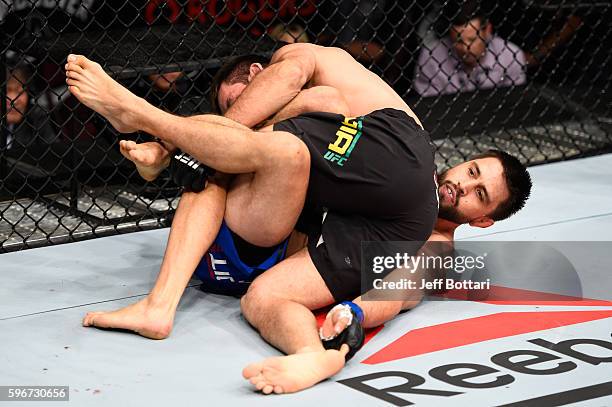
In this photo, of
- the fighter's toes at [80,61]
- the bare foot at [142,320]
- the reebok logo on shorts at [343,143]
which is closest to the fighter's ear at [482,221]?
the reebok logo on shorts at [343,143]

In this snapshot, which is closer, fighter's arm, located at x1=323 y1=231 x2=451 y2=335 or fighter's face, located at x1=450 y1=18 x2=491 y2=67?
fighter's arm, located at x1=323 y1=231 x2=451 y2=335

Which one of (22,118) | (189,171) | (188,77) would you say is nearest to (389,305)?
(189,171)

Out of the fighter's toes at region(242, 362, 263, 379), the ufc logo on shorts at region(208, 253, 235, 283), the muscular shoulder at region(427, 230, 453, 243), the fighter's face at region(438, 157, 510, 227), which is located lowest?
the ufc logo on shorts at region(208, 253, 235, 283)

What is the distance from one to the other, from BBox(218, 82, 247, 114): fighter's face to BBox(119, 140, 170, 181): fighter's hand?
1.17ft

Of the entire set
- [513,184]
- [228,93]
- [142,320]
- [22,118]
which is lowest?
[22,118]

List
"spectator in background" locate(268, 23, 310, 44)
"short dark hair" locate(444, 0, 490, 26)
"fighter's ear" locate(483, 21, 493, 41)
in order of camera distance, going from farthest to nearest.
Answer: "fighter's ear" locate(483, 21, 493, 41)
"short dark hair" locate(444, 0, 490, 26)
"spectator in background" locate(268, 23, 310, 44)

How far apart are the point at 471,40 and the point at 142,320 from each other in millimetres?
2286

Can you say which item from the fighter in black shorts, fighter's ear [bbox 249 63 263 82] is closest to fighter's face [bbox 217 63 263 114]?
fighter's ear [bbox 249 63 263 82]

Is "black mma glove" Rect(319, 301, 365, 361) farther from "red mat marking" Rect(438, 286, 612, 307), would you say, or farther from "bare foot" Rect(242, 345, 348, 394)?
"red mat marking" Rect(438, 286, 612, 307)

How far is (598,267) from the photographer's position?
2.60m

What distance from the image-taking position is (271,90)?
7.66 ft

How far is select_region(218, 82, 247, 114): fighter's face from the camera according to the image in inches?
100

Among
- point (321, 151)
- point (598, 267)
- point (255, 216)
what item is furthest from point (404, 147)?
point (598, 267)

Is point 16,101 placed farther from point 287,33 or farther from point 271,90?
point 271,90
